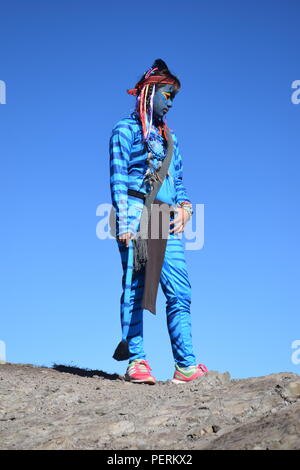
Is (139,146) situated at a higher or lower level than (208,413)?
higher

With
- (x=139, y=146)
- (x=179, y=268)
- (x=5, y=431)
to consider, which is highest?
(x=139, y=146)

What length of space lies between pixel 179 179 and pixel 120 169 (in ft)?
2.94

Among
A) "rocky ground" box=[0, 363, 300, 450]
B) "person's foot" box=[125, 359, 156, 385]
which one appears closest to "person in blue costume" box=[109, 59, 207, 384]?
"person's foot" box=[125, 359, 156, 385]

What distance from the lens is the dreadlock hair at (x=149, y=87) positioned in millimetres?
6824

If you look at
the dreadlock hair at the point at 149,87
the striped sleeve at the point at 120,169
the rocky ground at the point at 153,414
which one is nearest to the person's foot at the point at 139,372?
the rocky ground at the point at 153,414

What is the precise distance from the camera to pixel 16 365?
8.02 metres

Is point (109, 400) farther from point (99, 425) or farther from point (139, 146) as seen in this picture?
point (139, 146)

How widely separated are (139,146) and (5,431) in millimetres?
3175

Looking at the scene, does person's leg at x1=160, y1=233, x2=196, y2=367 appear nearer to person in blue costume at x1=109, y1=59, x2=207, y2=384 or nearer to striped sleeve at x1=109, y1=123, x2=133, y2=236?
person in blue costume at x1=109, y1=59, x2=207, y2=384

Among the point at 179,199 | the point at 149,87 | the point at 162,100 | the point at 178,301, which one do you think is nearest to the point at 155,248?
the point at 178,301

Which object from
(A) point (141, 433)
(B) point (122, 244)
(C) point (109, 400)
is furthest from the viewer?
(B) point (122, 244)

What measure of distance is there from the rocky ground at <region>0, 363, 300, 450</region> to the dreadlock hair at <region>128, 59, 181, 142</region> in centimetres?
275

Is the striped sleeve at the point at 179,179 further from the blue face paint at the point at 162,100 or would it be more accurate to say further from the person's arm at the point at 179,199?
the blue face paint at the point at 162,100
